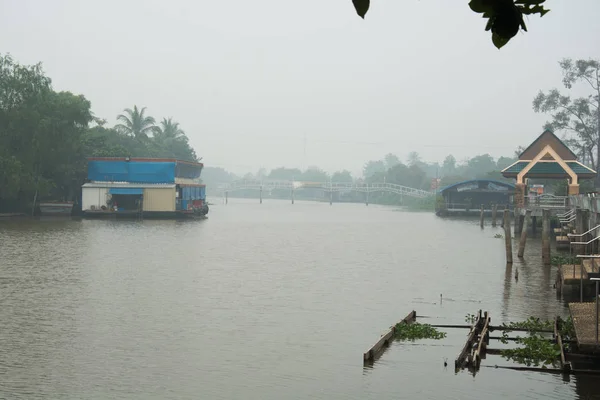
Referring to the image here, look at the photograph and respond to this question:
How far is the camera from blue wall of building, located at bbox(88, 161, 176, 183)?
6944 cm

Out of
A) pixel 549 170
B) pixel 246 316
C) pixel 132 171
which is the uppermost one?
pixel 549 170

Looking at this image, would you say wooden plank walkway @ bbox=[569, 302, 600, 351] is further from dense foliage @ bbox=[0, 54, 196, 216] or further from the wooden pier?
dense foliage @ bbox=[0, 54, 196, 216]

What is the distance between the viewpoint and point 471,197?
95.5 metres

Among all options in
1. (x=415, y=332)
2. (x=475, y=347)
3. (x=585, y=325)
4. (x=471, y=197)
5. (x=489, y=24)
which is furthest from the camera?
(x=471, y=197)

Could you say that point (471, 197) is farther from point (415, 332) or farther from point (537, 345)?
point (537, 345)

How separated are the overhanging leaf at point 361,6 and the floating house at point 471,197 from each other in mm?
87729

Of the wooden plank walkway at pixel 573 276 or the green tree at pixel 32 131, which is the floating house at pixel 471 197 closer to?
the green tree at pixel 32 131

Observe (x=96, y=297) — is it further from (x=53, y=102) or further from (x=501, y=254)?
(x=53, y=102)

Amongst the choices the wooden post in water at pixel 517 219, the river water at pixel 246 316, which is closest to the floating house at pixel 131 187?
the river water at pixel 246 316

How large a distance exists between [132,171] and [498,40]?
67588 mm

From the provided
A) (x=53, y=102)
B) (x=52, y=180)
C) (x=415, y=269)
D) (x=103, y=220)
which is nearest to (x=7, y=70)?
(x=53, y=102)

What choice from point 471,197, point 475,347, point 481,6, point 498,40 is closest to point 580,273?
point 475,347

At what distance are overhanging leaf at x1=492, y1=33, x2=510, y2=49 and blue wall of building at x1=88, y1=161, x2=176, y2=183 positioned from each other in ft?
218

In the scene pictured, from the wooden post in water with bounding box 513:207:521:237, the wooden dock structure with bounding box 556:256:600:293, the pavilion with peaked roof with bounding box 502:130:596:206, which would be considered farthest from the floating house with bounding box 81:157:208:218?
the wooden dock structure with bounding box 556:256:600:293
